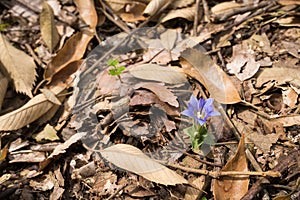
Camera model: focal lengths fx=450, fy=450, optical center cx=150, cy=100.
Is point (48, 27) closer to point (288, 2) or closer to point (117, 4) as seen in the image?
point (117, 4)

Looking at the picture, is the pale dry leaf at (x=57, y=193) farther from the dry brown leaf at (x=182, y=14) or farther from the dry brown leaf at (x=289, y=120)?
the dry brown leaf at (x=182, y=14)

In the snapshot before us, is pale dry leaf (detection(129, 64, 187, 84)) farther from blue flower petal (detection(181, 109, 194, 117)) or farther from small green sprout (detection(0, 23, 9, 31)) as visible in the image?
small green sprout (detection(0, 23, 9, 31))

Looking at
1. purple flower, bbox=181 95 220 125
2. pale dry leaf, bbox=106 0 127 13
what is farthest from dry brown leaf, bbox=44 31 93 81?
purple flower, bbox=181 95 220 125

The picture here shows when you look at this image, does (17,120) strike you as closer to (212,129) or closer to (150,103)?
(150,103)

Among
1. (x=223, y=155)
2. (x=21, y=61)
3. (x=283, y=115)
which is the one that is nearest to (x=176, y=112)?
(x=223, y=155)

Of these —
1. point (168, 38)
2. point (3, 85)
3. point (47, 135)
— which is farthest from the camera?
point (168, 38)

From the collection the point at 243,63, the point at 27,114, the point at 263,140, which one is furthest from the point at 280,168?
the point at 27,114
